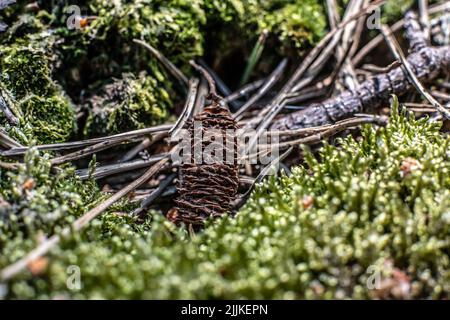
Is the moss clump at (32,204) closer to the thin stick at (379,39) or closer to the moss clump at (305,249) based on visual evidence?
the moss clump at (305,249)

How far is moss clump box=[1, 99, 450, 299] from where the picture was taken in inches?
59.2

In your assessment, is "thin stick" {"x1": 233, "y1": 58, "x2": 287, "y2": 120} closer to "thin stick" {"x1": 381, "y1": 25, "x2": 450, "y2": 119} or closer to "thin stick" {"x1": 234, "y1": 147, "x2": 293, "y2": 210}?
"thin stick" {"x1": 234, "y1": 147, "x2": 293, "y2": 210}

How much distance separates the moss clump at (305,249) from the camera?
1504mm

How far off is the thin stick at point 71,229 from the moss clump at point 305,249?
0.04m

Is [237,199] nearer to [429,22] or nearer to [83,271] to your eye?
[83,271]

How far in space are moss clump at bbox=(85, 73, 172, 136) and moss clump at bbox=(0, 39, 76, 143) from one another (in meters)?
0.14

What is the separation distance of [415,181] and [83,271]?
4.36ft

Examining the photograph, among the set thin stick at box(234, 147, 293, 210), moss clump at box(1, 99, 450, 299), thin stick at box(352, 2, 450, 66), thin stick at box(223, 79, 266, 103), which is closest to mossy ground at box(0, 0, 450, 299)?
moss clump at box(1, 99, 450, 299)

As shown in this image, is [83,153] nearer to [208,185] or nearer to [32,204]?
[32,204]

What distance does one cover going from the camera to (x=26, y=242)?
1553 millimetres

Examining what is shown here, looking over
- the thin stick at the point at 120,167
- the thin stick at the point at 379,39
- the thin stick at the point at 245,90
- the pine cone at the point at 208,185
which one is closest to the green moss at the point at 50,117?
the thin stick at the point at 120,167
